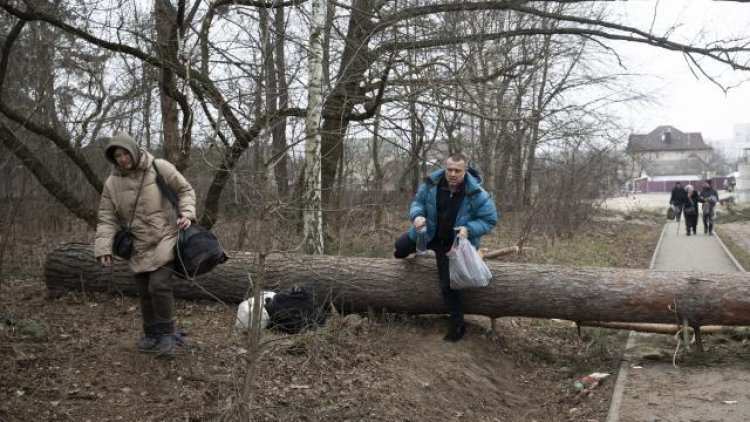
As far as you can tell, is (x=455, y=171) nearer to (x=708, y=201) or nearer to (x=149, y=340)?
(x=149, y=340)

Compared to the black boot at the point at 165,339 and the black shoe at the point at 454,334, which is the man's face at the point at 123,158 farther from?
the black shoe at the point at 454,334

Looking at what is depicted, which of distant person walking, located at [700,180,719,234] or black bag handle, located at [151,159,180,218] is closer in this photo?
black bag handle, located at [151,159,180,218]

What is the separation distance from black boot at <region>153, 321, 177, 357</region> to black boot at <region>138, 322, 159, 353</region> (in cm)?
3

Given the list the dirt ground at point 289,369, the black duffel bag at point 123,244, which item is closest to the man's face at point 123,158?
the black duffel bag at point 123,244

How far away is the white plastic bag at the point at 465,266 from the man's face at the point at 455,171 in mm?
572

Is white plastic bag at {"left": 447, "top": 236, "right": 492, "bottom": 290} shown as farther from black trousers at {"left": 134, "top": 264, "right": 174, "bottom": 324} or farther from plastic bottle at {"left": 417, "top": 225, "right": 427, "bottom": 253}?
black trousers at {"left": 134, "top": 264, "right": 174, "bottom": 324}

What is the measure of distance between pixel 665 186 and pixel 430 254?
88435 millimetres

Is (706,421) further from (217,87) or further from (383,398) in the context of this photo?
(217,87)

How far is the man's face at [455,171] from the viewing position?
6.23 metres

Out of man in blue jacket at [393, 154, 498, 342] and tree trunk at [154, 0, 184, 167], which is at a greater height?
tree trunk at [154, 0, 184, 167]

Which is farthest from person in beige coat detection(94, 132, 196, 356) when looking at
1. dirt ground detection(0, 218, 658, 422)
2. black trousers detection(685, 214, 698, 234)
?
black trousers detection(685, 214, 698, 234)

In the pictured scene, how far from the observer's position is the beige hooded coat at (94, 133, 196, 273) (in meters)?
5.19

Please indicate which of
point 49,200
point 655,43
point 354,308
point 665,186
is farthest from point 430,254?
point 665,186

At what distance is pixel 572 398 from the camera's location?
6.05m
